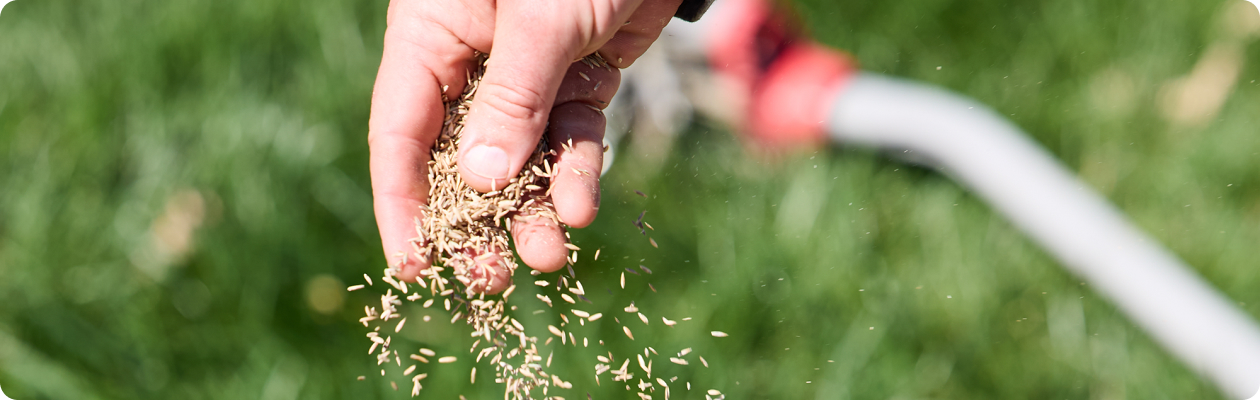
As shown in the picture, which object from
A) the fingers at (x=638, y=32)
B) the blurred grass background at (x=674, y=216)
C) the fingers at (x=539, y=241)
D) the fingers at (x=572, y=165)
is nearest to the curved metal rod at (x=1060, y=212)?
the blurred grass background at (x=674, y=216)

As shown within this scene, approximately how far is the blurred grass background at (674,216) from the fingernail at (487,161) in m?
0.69

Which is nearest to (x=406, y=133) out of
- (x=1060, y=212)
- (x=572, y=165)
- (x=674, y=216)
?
(x=572, y=165)

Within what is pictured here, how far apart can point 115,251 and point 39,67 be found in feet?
3.23

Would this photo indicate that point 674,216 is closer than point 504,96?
No

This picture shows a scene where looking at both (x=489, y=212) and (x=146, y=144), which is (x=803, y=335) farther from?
(x=146, y=144)

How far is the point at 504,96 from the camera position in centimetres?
155

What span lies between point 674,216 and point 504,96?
1129 mm

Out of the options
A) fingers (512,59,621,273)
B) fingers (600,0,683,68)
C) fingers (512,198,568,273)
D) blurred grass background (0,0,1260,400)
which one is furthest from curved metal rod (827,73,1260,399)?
fingers (512,198,568,273)

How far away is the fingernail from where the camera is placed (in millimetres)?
1585

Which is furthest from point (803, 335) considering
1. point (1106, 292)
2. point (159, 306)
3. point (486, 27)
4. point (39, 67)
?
point (39, 67)

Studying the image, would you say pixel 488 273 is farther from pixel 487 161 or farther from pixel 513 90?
pixel 513 90

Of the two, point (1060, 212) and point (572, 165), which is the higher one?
point (572, 165)

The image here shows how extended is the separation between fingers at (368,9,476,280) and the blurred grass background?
538 mm

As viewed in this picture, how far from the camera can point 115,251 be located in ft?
7.79
